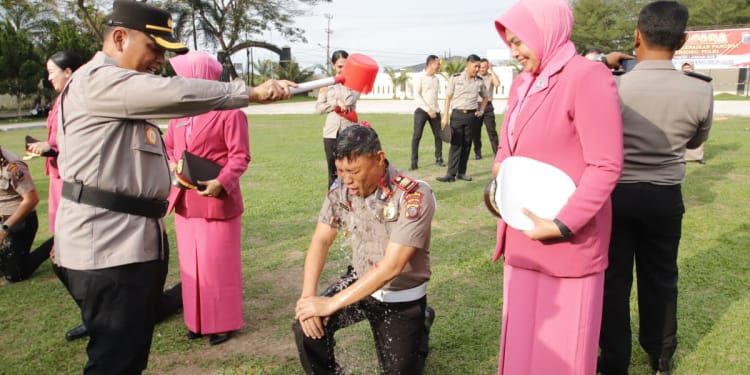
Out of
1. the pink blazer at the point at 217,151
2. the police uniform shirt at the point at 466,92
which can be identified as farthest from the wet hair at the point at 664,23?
the police uniform shirt at the point at 466,92

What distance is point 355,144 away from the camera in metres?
2.47

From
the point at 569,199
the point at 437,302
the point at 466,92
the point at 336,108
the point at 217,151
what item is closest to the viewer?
the point at 569,199

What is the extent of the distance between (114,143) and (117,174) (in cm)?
13

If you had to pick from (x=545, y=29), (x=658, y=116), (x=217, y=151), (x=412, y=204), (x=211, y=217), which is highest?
(x=545, y=29)

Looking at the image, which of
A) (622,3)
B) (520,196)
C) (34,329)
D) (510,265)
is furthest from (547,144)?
(622,3)

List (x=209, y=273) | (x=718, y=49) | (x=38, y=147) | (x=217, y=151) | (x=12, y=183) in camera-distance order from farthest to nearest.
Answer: (x=718, y=49)
(x=12, y=183)
(x=38, y=147)
(x=209, y=273)
(x=217, y=151)

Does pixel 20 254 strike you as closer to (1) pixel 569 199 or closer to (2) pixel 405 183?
(2) pixel 405 183

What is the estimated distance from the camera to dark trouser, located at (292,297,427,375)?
2.73 meters

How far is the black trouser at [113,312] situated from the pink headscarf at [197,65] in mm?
1461

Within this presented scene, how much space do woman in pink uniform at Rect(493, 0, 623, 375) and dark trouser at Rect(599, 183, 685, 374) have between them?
641mm

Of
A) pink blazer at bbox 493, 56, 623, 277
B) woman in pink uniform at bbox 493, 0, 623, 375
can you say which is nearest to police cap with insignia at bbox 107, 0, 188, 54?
woman in pink uniform at bbox 493, 0, 623, 375

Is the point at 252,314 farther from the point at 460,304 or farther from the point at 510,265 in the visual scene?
the point at 510,265

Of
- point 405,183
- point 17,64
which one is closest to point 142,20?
point 405,183

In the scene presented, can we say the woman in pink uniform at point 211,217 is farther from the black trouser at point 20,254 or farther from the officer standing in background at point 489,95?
the officer standing in background at point 489,95
